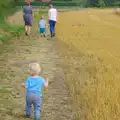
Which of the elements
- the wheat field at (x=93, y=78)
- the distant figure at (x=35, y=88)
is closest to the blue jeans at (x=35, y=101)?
the distant figure at (x=35, y=88)

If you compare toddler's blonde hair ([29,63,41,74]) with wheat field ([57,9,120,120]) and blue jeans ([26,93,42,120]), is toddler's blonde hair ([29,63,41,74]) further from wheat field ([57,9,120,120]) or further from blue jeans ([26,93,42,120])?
wheat field ([57,9,120,120])

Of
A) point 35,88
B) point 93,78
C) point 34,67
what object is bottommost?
→ point 93,78

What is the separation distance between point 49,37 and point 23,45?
329 cm

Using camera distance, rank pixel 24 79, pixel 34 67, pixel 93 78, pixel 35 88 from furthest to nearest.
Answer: pixel 93 78 < pixel 24 79 < pixel 35 88 < pixel 34 67

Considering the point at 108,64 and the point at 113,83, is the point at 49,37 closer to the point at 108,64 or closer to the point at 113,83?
the point at 108,64

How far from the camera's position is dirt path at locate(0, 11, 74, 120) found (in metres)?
7.87

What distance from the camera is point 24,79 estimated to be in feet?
33.6

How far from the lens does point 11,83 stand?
9.82 m

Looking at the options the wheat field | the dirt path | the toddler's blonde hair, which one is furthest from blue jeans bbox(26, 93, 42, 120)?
the wheat field

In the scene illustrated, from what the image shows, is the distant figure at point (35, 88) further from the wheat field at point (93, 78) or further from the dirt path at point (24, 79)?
the wheat field at point (93, 78)

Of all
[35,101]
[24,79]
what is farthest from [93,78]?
[35,101]

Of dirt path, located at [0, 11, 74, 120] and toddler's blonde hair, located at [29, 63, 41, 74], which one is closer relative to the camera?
toddler's blonde hair, located at [29, 63, 41, 74]

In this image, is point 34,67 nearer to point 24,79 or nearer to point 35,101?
point 35,101

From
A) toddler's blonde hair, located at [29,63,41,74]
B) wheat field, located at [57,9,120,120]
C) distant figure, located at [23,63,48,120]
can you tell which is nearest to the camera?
toddler's blonde hair, located at [29,63,41,74]
